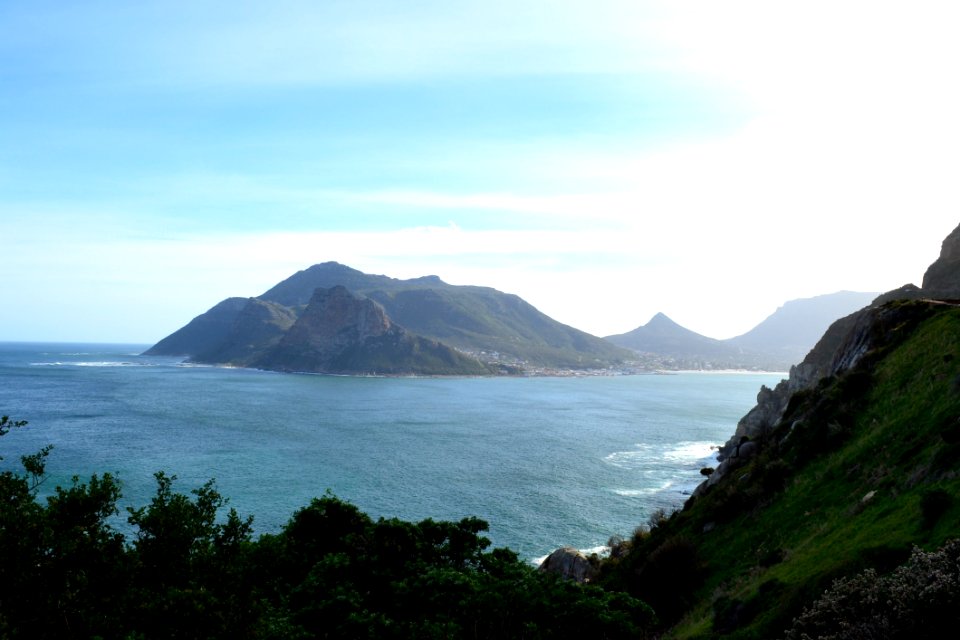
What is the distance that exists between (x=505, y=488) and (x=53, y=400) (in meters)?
146

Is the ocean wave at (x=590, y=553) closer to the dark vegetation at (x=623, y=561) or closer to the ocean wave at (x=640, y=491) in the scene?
the dark vegetation at (x=623, y=561)

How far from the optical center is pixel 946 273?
8894 cm

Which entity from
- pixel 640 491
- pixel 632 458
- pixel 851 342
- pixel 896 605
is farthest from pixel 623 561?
pixel 632 458

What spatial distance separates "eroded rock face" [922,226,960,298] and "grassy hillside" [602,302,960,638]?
1911 inches

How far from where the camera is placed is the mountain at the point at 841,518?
51.5 feet

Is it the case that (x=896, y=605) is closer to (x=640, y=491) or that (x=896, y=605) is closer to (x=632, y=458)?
(x=640, y=491)

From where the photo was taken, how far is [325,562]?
28516 millimetres

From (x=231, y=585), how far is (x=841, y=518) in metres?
24.5

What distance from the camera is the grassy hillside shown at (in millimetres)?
20067

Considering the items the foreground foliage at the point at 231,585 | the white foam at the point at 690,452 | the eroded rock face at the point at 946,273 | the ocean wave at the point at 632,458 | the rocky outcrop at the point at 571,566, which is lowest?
the white foam at the point at 690,452

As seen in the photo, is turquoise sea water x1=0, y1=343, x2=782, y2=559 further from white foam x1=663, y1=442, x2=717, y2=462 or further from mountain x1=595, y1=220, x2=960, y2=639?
mountain x1=595, y1=220, x2=960, y2=639

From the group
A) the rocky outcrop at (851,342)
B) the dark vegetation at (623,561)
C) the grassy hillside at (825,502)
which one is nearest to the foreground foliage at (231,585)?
the dark vegetation at (623,561)

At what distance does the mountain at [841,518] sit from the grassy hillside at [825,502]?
0.09 meters

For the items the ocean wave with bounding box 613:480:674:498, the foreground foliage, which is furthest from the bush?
the ocean wave with bounding box 613:480:674:498
